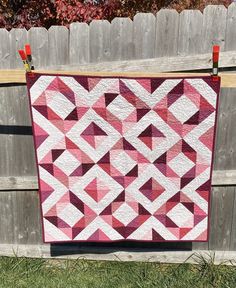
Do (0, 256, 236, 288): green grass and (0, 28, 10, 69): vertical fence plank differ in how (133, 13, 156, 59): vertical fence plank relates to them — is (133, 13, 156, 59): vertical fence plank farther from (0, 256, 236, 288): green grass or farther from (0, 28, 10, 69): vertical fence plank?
(0, 256, 236, 288): green grass

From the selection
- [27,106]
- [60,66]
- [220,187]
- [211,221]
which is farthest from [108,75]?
[211,221]

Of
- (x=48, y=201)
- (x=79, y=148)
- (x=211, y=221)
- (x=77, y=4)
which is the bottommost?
(x=211, y=221)

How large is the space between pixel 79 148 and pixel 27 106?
517mm

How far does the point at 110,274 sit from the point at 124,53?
171 cm

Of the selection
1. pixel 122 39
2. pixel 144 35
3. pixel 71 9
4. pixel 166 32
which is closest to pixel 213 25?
pixel 166 32

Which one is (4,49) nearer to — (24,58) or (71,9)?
(24,58)

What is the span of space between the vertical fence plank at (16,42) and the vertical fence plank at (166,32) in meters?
0.90

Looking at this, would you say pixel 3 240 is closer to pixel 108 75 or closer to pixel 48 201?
pixel 48 201

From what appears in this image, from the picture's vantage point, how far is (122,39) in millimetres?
2490

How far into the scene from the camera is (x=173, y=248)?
299 cm

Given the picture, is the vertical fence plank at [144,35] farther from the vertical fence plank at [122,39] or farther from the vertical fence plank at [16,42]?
the vertical fence plank at [16,42]

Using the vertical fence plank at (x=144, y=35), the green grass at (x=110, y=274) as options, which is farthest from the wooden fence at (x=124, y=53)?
the green grass at (x=110, y=274)

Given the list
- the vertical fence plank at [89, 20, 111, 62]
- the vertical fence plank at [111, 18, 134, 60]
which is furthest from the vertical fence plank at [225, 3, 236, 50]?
the vertical fence plank at [89, 20, 111, 62]

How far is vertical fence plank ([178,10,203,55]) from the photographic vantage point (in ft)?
7.99
